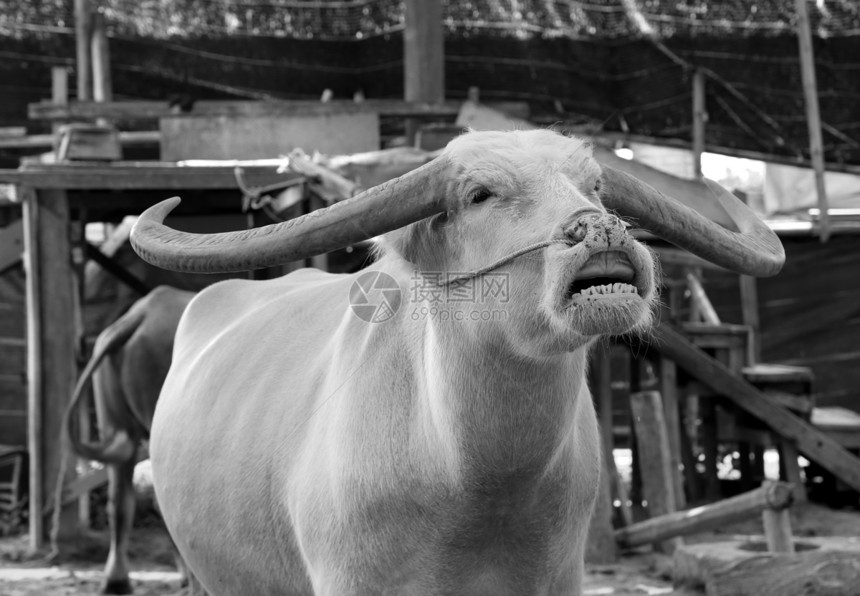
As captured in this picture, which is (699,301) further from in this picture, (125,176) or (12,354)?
(12,354)

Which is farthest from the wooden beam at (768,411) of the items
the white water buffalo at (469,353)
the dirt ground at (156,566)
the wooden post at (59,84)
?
the wooden post at (59,84)

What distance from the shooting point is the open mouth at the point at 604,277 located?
2.36m

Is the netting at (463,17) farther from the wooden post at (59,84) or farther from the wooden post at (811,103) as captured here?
the wooden post at (811,103)

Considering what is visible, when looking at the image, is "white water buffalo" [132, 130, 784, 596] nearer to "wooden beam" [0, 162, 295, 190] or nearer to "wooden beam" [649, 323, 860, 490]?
"wooden beam" [0, 162, 295, 190]

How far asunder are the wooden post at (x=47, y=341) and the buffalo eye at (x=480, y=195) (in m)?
5.88

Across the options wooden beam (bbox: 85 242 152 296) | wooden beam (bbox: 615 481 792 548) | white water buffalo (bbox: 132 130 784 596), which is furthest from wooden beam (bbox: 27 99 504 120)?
white water buffalo (bbox: 132 130 784 596)

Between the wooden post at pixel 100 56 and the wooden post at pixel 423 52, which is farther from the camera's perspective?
the wooden post at pixel 100 56

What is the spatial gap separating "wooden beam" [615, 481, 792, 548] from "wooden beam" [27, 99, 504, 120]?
3.25 m

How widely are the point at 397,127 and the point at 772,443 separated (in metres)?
4.49

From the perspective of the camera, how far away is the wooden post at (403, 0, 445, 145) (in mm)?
8719

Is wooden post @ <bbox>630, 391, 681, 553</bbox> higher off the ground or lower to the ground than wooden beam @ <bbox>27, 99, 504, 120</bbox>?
lower

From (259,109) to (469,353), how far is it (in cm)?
602

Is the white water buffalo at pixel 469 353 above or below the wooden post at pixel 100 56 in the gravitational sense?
below

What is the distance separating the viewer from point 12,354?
1047 cm
